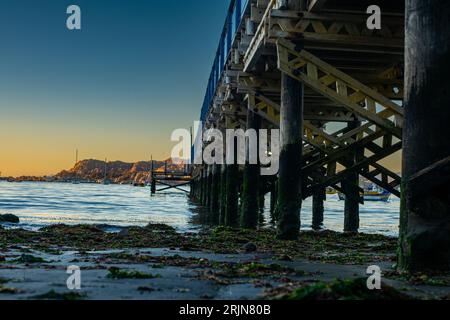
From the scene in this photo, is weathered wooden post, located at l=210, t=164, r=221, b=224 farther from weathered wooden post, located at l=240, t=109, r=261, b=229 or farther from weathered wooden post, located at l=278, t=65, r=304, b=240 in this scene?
weathered wooden post, located at l=278, t=65, r=304, b=240

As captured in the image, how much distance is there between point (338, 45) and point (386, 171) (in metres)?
4.86

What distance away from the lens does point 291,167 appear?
1207cm

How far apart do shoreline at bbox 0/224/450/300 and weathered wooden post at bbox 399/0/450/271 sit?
350 millimetres

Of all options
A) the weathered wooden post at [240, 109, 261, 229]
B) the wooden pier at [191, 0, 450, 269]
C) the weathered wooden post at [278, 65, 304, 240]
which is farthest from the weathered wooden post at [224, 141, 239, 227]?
the weathered wooden post at [278, 65, 304, 240]

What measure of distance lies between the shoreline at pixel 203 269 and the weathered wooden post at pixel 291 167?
0.41m

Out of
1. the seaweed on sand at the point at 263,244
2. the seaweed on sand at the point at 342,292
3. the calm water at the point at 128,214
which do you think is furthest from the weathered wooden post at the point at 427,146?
the calm water at the point at 128,214

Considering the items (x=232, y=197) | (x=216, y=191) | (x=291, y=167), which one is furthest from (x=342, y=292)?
(x=216, y=191)

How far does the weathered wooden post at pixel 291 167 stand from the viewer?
39.5 ft

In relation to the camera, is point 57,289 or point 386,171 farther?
point 386,171

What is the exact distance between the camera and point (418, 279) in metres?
5.75

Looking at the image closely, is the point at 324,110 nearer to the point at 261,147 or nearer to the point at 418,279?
the point at 261,147

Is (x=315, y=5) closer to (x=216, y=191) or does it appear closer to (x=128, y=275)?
(x=128, y=275)

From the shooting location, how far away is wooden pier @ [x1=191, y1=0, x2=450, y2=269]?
20.0 ft
